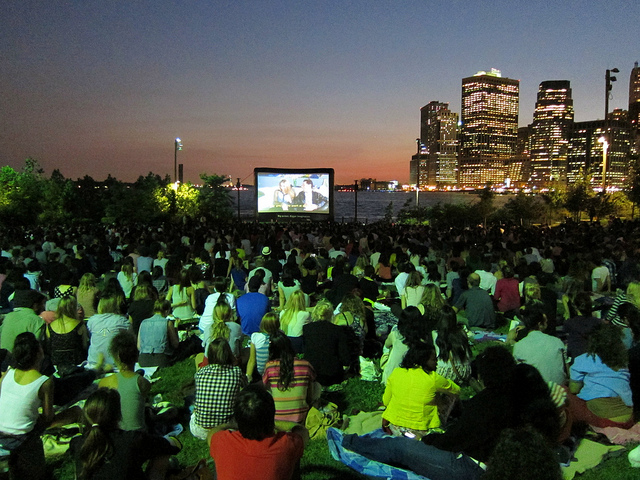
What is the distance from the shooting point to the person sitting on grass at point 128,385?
12.9ft

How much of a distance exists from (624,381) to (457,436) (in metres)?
1.84

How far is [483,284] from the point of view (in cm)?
977

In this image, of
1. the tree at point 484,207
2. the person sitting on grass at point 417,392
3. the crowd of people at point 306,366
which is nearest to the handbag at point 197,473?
the crowd of people at point 306,366

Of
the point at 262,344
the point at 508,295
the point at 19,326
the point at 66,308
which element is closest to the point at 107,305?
the point at 66,308

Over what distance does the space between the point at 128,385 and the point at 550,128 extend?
215844mm

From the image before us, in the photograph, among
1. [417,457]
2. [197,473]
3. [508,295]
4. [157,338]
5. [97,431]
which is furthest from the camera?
[508,295]

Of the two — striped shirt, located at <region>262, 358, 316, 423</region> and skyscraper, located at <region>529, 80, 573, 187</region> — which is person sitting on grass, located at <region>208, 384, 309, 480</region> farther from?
skyscraper, located at <region>529, 80, 573, 187</region>

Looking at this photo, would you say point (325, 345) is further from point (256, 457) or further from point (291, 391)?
point (256, 457)

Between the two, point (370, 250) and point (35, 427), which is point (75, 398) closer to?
point (35, 427)

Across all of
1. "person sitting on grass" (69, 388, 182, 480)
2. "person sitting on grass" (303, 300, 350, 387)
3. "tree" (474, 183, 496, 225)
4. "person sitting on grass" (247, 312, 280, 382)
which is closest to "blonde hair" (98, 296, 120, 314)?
"person sitting on grass" (247, 312, 280, 382)

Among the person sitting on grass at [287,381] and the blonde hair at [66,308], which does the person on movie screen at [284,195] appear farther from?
the person sitting on grass at [287,381]

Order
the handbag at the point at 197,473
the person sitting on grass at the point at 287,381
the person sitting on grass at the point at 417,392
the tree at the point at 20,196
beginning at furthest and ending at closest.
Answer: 1. the tree at the point at 20,196
2. the person sitting on grass at the point at 287,381
3. the person sitting on grass at the point at 417,392
4. the handbag at the point at 197,473

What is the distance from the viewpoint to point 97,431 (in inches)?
110

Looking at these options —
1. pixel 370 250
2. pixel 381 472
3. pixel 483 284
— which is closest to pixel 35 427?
pixel 381 472
